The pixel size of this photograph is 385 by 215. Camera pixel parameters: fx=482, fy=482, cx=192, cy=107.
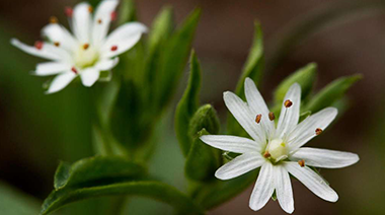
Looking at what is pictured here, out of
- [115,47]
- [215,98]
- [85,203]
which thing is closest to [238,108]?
[115,47]

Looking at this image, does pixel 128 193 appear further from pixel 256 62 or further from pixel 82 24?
pixel 82 24

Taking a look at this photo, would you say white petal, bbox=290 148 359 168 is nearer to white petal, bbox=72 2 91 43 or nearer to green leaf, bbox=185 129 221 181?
green leaf, bbox=185 129 221 181

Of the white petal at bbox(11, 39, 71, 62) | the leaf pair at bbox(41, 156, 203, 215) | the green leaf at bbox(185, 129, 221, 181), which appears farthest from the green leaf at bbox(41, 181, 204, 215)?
the white petal at bbox(11, 39, 71, 62)

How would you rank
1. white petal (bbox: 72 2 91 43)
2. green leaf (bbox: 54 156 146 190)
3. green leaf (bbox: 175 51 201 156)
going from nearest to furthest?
1. green leaf (bbox: 54 156 146 190)
2. green leaf (bbox: 175 51 201 156)
3. white petal (bbox: 72 2 91 43)

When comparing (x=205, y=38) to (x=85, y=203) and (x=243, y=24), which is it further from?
(x=85, y=203)

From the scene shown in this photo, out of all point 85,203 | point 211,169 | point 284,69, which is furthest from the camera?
point 284,69

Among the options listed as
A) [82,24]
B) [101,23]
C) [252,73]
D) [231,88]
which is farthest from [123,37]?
[231,88]

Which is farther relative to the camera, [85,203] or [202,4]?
[202,4]
